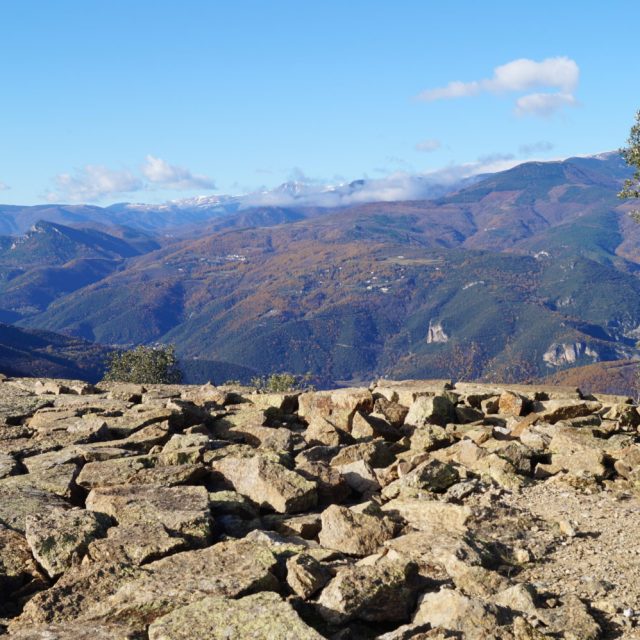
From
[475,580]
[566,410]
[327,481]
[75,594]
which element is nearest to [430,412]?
[566,410]

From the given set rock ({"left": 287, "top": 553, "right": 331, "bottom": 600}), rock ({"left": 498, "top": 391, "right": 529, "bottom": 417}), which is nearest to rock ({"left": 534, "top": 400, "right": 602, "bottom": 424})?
rock ({"left": 498, "top": 391, "right": 529, "bottom": 417})

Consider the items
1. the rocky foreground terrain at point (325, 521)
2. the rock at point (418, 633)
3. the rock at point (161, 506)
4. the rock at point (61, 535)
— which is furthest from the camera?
the rock at point (161, 506)

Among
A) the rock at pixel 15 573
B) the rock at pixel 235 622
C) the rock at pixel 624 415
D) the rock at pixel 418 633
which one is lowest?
the rock at pixel 624 415

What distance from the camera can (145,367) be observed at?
11325 centimetres

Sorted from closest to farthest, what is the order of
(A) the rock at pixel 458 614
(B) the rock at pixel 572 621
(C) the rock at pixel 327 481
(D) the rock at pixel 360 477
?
(A) the rock at pixel 458 614, (B) the rock at pixel 572 621, (C) the rock at pixel 327 481, (D) the rock at pixel 360 477

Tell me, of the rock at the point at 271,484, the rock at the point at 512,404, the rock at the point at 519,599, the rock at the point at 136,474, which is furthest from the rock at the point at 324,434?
the rock at the point at 519,599

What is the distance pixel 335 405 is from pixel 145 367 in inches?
3682

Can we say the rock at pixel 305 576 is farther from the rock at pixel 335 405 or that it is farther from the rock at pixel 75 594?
the rock at pixel 335 405

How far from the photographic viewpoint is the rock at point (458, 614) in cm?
977

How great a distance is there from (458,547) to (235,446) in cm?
807

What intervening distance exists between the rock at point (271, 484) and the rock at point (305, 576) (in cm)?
415

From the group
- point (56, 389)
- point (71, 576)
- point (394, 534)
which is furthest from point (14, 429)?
point (394, 534)

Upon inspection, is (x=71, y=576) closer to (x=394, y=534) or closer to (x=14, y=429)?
(x=394, y=534)

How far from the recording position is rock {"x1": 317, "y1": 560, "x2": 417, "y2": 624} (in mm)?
10391
